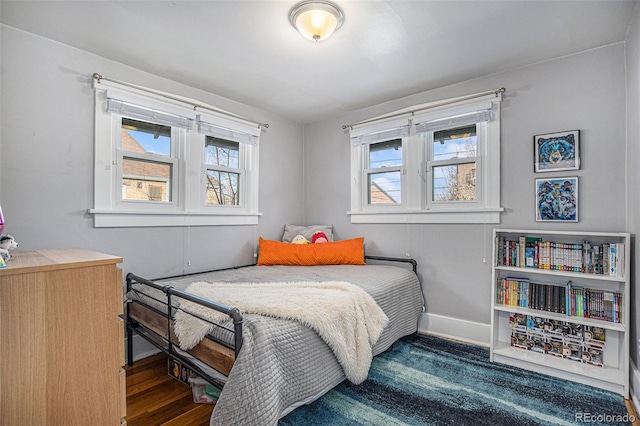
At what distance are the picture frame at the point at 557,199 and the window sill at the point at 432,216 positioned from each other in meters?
0.28

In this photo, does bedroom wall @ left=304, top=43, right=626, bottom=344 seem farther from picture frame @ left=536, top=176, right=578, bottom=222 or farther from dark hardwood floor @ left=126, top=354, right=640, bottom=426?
dark hardwood floor @ left=126, top=354, right=640, bottom=426

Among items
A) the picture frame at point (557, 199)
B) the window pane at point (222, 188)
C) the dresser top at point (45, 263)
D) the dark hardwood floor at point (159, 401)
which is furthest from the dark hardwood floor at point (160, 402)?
the window pane at point (222, 188)

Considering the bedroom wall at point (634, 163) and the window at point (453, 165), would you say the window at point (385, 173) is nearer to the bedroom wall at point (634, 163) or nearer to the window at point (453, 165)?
the window at point (453, 165)

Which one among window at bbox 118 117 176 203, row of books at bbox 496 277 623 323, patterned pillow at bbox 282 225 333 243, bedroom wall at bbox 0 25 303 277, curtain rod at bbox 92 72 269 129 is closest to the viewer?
bedroom wall at bbox 0 25 303 277

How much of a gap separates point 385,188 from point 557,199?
150 centimetres

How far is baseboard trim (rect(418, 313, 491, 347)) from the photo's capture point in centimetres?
271

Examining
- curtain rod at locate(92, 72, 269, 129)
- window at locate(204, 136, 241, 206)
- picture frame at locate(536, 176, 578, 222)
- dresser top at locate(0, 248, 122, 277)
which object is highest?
curtain rod at locate(92, 72, 269, 129)

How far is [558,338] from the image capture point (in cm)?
230

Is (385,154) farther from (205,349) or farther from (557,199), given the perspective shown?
(205,349)

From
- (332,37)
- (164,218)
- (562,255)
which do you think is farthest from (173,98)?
(562,255)

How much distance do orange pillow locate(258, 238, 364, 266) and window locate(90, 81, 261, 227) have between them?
1.47 feet

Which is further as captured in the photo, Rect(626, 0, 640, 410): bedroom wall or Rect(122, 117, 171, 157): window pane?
Rect(122, 117, 171, 157): window pane

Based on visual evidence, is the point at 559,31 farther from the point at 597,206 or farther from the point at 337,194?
the point at 337,194

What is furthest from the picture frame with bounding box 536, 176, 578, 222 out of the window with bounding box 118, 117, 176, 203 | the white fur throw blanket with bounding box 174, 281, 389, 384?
the window with bounding box 118, 117, 176, 203
